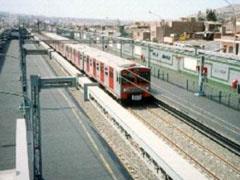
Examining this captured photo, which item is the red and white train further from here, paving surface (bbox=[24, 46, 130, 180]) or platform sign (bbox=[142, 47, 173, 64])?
platform sign (bbox=[142, 47, 173, 64])

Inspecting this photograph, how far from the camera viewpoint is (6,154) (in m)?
14.8

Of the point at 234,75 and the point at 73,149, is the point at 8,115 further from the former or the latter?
the point at 234,75

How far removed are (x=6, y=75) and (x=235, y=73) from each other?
22251 mm

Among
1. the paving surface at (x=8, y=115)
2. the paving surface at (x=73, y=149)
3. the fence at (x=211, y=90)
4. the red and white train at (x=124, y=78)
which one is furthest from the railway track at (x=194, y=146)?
the paving surface at (x=8, y=115)

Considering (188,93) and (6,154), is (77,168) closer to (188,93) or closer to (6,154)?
(6,154)

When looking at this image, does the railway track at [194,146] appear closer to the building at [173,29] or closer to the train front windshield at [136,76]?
the train front windshield at [136,76]

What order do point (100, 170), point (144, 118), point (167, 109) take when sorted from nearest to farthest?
point (100, 170) < point (144, 118) < point (167, 109)

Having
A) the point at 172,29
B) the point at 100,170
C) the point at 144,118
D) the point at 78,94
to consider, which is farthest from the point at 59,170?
the point at 172,29

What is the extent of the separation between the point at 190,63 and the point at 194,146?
798 inches

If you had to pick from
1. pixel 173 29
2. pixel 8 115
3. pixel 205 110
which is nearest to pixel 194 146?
pixel 205 110

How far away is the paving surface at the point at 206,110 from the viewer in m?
18.2

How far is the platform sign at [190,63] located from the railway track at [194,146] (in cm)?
1376

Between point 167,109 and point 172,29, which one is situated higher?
point 172,29

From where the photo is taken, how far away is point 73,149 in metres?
15.4
